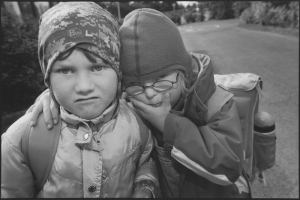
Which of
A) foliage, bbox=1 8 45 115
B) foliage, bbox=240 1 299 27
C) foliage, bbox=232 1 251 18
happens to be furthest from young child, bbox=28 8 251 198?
foliage, bbox=232 1 251 18

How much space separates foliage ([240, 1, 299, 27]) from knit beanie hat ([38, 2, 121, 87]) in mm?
9447

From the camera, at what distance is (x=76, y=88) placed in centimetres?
107

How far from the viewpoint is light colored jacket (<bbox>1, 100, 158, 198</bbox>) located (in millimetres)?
1110

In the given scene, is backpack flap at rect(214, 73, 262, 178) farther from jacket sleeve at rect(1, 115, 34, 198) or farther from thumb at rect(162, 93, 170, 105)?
jacket sleeve at rect(1, 115, 34, 198)

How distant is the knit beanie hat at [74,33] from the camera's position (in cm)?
108

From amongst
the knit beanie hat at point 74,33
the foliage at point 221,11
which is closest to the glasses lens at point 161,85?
the knit beanie hat at point 74,33

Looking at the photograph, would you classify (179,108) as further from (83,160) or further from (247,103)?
(83,160)

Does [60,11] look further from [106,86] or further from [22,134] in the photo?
[22,134]

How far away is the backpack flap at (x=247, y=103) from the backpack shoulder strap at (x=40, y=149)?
3.92 ft

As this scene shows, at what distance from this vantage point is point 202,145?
4.09 ft

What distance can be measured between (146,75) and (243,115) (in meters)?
0.76

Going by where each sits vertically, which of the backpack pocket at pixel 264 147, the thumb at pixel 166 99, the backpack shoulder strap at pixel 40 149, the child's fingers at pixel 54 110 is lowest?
the backpack pocket at pixel 264 147

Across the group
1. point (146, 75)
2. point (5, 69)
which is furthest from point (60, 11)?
point (5, 69)

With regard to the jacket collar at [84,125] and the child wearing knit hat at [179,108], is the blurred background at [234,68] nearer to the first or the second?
the child wearing knit hat at [179,108]
